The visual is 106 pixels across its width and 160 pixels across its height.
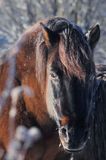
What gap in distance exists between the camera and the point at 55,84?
4516 millimetres

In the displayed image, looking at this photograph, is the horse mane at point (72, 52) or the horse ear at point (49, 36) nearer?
the horse mane at point (72, 52)

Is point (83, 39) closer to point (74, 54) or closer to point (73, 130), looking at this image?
point (74, 54)

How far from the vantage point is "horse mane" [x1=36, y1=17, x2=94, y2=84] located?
4.42 metres

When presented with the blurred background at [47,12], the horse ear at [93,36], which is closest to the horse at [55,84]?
the horse ear at [93,36]

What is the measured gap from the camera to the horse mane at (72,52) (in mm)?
4422

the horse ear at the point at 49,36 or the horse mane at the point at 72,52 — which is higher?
the horse ear at the point at 49,36

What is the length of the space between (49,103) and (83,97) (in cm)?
36

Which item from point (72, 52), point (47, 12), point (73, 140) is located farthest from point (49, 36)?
point (47, 12)

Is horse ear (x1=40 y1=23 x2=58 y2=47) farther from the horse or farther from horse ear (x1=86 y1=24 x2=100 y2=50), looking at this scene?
horse ear (x1=86 y1=24 x2=100 y2=50)

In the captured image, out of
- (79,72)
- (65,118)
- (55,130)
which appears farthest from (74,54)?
(55,130)

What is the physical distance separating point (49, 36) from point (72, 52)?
313 mm

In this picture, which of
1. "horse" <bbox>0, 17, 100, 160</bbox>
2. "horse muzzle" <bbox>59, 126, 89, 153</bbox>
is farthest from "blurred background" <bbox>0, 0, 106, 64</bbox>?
"horse muzzle" <bbox>59, 126, 89, 153</bbox>

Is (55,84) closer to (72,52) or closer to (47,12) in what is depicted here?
(72,52)

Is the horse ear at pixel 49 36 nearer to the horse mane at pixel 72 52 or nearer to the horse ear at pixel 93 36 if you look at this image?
the horse mane at pixel 72 52
